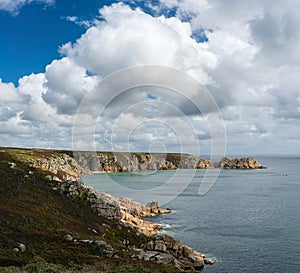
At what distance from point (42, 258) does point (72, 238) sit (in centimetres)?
902

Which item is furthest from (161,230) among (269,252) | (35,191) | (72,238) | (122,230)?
(72,238)

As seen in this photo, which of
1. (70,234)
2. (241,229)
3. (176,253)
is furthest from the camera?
(241,229)

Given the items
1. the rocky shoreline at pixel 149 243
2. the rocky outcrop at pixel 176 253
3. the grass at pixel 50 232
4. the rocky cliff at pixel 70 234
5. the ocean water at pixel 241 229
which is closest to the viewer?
the grass at pixel 50 232

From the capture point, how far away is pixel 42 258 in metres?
29.7

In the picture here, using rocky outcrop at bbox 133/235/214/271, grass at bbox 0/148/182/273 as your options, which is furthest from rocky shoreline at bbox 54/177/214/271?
grass at bbox 0/148/182/273

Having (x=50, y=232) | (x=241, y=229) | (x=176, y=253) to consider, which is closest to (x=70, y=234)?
(x=50, y=232)

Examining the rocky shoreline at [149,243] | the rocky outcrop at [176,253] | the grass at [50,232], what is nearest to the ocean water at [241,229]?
the rocky outcrop at [176,253]

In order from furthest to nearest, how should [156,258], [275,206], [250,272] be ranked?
[275,206] → [250,272] → [156,258]

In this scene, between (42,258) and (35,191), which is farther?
(35,191)

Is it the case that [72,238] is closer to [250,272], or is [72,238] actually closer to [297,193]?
[250,272]

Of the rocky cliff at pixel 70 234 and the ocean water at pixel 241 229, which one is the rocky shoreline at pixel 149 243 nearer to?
the rocky cliff at pixel 70 234

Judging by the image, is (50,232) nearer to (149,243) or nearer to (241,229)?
(149,243)

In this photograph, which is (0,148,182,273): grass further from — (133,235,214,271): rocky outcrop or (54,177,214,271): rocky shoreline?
(133,235,214,271): rocky outcrop

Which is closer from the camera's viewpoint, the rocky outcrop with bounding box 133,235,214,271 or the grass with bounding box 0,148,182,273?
the grass with bounding box 0,148,182,273
